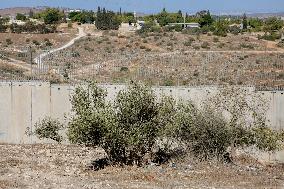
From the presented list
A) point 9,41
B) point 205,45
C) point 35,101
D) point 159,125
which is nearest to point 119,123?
point 159,125

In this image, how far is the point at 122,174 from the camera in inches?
687

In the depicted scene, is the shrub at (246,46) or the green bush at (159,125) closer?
the green bush at (159,125)

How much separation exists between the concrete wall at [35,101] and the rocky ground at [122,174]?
8.61 feet

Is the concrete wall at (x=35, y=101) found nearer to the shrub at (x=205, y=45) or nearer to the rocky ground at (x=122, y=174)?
the rocky ground at (x=122, y=174)

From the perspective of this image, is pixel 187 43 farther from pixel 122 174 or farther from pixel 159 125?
pixel 122 174

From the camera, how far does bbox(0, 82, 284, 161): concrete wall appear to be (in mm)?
23922

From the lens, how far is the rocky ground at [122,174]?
16031 mm

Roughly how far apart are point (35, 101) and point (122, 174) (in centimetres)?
798

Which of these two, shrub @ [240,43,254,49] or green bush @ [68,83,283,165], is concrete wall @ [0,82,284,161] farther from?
shrub @ [240,43,254,49]

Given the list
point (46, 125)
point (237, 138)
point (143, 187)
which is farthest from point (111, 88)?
point (143, 187)

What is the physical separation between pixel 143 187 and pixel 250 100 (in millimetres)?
7948

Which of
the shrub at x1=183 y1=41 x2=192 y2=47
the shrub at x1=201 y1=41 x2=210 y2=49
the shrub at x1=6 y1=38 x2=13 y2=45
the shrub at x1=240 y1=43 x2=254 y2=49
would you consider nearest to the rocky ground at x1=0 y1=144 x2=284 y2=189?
the shrub at x1=201 y1=41 x2=210 y2=49

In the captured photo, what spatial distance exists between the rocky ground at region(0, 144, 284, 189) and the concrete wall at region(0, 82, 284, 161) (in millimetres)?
2624

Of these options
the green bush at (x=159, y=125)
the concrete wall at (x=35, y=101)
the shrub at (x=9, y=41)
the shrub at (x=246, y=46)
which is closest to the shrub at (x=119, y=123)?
the green bush at (x=159, y=125)
